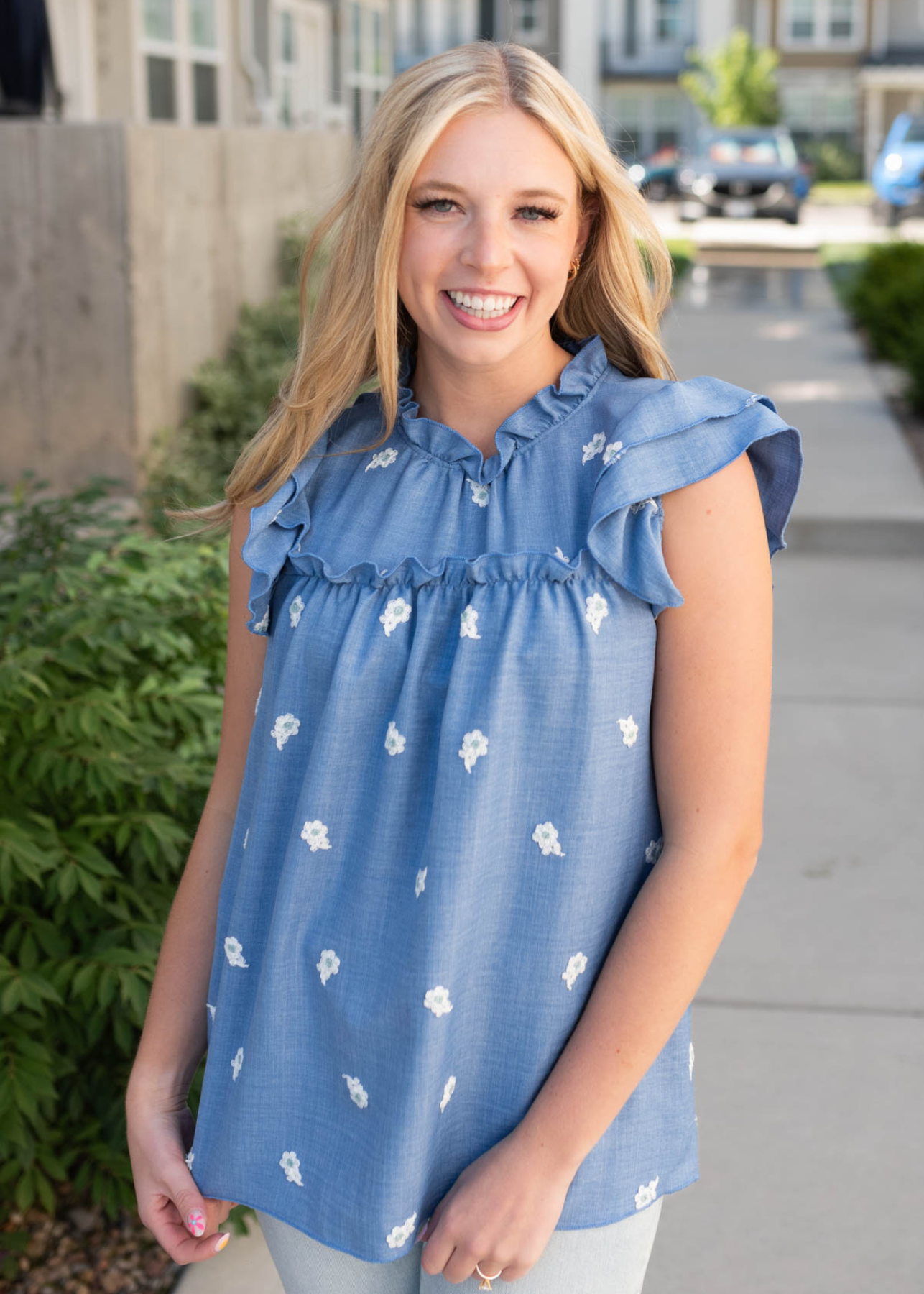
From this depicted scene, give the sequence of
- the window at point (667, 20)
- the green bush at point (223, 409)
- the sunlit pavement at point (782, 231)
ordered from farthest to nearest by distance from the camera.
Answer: the window at point (667, 20) < the sunlit pavement at point (782, 231) < the green bush at point (223, 409)

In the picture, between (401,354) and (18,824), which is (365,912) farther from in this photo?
(18,824)

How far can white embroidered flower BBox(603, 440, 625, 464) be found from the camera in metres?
1.38

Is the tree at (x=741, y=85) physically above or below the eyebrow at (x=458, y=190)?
above

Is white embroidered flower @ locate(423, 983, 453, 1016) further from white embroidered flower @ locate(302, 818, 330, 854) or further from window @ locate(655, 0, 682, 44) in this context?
window @ locate(655, 0, 682, 44)

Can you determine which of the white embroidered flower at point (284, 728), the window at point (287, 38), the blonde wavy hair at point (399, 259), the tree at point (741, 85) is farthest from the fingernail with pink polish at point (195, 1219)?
the tree at point (741, 85)

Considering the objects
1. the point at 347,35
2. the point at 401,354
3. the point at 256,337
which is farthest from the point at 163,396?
the point at 347,35

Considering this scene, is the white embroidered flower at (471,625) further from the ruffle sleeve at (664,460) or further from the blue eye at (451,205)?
the blue eye at (451,205)

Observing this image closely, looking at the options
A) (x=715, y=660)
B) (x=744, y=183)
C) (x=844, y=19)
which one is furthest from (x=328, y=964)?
(x=844, y=19)

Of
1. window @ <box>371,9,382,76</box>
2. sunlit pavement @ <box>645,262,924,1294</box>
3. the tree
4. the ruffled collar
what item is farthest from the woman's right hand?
the tree

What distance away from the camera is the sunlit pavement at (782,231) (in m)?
23.1

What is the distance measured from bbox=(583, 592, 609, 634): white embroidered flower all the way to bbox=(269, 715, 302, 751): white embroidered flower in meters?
0.34

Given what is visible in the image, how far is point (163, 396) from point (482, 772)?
621cm

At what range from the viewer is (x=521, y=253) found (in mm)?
1445

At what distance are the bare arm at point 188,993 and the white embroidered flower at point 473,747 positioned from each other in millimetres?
361
